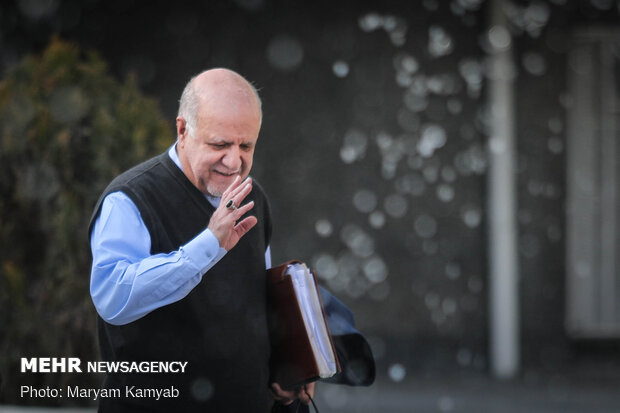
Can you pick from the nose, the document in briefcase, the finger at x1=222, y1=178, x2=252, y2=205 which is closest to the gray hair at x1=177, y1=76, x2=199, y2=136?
the nose

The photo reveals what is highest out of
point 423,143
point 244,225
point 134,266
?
point 423,143

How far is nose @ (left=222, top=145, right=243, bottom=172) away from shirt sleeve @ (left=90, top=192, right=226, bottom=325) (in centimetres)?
21

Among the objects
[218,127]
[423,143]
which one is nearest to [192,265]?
[218,127]

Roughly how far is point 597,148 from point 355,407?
326 centimetres

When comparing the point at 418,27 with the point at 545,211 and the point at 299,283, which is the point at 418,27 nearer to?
the point at 545,211

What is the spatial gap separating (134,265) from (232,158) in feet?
1.24

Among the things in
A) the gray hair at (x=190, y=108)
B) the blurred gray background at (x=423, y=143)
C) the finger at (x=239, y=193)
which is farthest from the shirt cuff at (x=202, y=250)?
the blurred gray background at (x=423, y=143)

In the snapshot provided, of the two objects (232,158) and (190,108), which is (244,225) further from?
(190,108)

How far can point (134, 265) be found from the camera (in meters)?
1.80

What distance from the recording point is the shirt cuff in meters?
1.79

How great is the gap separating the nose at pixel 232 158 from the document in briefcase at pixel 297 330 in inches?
15.7

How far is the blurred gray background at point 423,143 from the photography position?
618 centimetres

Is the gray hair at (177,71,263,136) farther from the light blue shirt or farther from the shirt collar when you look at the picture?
the light blue shirt

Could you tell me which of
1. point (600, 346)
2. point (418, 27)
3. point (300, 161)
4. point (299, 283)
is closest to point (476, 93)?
point (418, 27)
